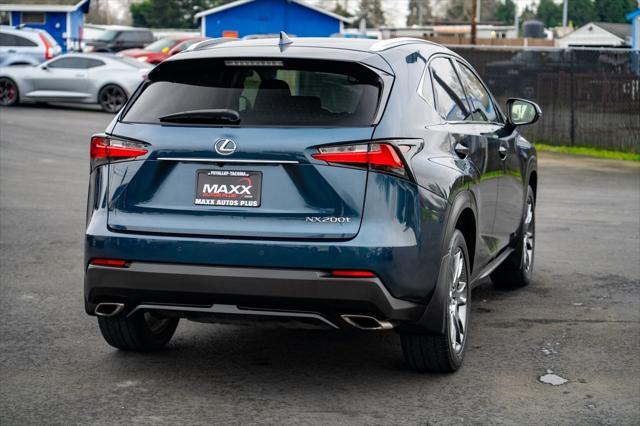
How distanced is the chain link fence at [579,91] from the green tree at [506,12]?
12410 cm

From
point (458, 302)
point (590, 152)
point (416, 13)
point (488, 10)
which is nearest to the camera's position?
point (458, 302)

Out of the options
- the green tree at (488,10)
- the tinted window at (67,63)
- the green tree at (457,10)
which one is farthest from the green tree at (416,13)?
the tinted window at (67,63)

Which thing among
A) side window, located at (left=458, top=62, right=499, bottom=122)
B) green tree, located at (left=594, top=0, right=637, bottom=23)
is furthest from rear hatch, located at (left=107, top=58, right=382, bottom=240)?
green tree, located at (left=594, top=0, right=637, bottom=23)

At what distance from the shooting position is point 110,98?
29.5 meters

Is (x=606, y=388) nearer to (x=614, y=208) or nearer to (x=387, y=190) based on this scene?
(x=387, y=190)

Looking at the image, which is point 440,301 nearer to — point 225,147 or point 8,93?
point 225,147

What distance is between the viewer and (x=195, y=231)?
5770 millimetres

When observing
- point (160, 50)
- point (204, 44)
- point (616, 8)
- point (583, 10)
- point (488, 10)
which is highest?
point (488, 10)

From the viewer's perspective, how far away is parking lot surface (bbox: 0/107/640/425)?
573cm

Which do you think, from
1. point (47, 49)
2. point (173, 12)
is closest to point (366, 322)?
point (47, 49)

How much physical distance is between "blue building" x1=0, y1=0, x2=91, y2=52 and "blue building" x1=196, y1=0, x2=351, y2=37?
20.1ft

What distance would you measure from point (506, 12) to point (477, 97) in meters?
143

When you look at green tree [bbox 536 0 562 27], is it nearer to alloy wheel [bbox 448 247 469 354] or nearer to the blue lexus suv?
alloy wheel [bbox 448 247 469 354]

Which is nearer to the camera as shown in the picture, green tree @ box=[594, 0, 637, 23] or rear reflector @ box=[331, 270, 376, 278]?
rear reflector @ box=[331, 270, 376, 278]
